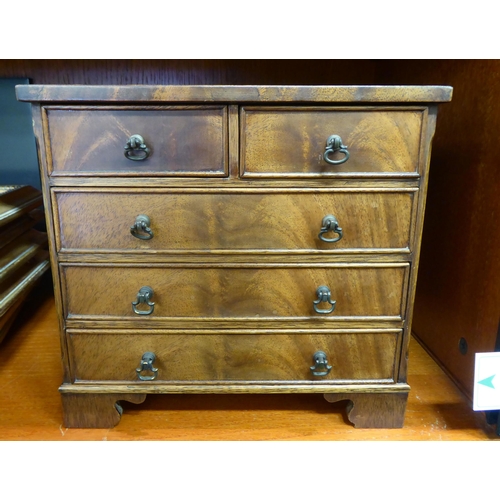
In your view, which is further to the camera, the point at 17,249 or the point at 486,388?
the point at 17,249

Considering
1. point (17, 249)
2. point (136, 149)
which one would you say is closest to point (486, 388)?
point (136, 149)

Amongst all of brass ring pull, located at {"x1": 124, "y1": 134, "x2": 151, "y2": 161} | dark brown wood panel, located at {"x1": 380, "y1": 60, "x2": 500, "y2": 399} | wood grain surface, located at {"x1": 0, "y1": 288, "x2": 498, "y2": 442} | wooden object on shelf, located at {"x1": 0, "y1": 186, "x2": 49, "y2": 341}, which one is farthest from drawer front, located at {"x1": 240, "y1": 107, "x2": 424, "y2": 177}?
wooden object on shelf, located at {"x1": 0, "y1": 186, "x2": 49, "y2": 341}

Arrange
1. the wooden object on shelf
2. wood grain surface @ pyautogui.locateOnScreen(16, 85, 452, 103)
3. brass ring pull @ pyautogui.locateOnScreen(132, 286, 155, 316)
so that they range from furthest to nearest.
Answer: the wooden object on shelf, brass ring pull @ pyautogui.locateOnScreen(132, 286, 155, 316), wood grain surface @ pyautogui.locateOnScreen(16, 85, 452, 103)

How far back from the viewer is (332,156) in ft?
3.04

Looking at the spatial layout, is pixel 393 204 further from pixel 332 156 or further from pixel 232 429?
pixel 232 429

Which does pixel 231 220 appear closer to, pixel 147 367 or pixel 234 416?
pixel 147 367

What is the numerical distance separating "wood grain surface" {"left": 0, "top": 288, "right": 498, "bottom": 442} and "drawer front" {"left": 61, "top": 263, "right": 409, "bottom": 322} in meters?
0.31

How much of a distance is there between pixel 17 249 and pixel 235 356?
Result: 977mm

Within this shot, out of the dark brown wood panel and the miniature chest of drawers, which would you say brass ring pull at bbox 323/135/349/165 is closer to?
the miniature chest of drawers

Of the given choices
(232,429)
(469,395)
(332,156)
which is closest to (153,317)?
(232,429)

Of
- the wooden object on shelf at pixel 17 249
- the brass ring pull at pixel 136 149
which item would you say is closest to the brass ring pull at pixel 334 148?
the brass ring pull at pixel 136 149

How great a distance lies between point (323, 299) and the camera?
0.99m

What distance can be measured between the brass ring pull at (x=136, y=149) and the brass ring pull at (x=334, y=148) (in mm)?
405

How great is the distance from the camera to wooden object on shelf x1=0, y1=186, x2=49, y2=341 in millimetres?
1343
